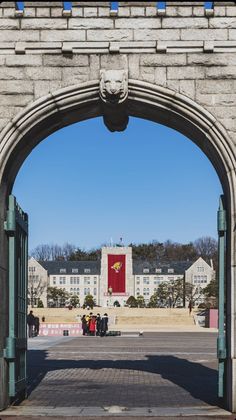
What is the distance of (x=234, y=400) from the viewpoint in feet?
32.4

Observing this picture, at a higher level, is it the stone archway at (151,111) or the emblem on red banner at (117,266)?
the stone archway at (151,111)

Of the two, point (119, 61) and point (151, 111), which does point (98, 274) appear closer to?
point (151, 111)

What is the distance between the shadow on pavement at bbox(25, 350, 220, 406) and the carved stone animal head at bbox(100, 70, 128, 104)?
4481 mm

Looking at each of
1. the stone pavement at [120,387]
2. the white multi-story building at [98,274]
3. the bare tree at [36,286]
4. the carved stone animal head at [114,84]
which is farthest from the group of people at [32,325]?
the white multi-story building at [98,274]

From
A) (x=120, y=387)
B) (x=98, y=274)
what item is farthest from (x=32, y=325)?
(x=98, y=274)

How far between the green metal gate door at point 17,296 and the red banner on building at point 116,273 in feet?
314

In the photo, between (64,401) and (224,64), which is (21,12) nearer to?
(224,64)

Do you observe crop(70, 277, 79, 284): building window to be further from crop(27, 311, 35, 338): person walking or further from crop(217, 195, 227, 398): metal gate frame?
crop(217, 195, 227, 398): metal gate frame

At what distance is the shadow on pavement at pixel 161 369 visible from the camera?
13.0m

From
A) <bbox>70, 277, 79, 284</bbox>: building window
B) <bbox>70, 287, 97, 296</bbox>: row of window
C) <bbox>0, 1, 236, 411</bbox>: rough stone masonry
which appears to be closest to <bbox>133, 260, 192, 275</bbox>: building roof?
<bbox>70, 287, 97, 296</bbox>: row of window

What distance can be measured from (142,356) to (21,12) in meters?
13.6

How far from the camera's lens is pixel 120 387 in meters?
13.5

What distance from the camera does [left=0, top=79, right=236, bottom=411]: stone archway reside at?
1030 centimetres

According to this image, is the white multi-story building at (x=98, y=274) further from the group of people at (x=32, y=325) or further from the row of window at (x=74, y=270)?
the group of people at (x=32, y=325)
